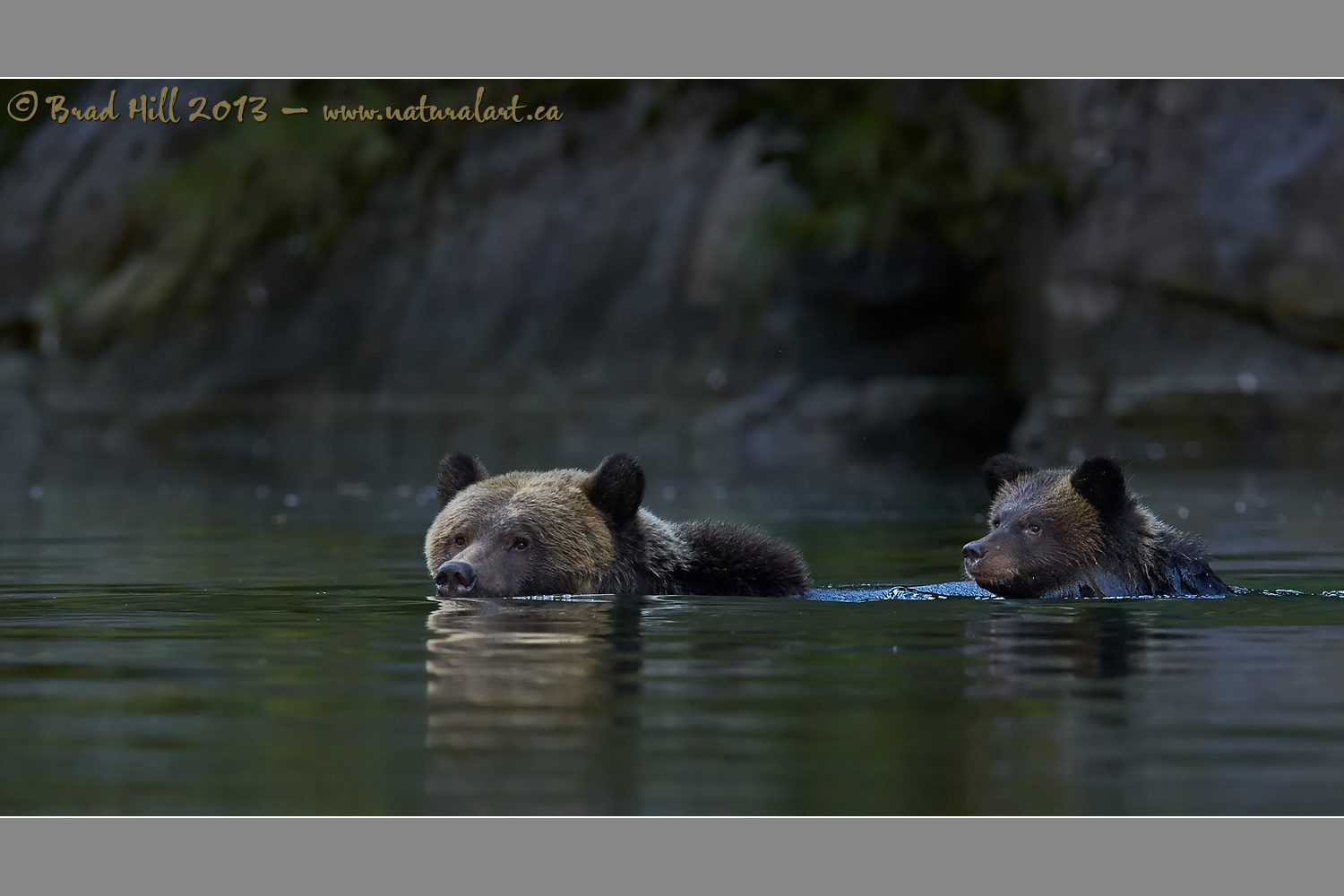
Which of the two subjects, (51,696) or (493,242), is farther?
(493,242)

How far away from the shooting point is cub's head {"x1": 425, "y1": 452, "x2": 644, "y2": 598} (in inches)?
412

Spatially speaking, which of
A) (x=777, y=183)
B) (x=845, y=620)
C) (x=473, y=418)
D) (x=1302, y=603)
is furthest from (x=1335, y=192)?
(x=845, y=620)

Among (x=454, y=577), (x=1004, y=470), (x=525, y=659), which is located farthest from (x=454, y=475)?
(x=525, y=659)

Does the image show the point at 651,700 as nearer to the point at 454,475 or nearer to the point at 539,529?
the point at 539,529

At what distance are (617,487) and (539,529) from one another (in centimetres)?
50

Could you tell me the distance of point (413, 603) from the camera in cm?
1046

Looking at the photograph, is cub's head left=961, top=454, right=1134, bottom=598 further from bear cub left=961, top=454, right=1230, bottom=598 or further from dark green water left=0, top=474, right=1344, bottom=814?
dark green water left=0, top=474, right=1344, bottom=814

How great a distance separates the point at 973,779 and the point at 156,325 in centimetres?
2972

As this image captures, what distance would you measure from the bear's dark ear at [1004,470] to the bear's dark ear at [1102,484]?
619 millimetres

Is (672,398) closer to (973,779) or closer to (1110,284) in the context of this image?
(1110,284)

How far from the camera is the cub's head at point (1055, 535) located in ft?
35.2

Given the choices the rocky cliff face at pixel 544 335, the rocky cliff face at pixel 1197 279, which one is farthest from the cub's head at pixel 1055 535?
the rocky cliff face at pixel 544 335

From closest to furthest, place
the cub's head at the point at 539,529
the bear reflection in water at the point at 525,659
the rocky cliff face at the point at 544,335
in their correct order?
the bear reflection in water at the point at 525,659, the cub's head at the point at 539,529, the rocky cliff face at the point at 544,335

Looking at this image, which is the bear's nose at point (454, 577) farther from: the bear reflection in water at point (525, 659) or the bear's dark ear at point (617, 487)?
the bear's dark ear at point (617, 487)
